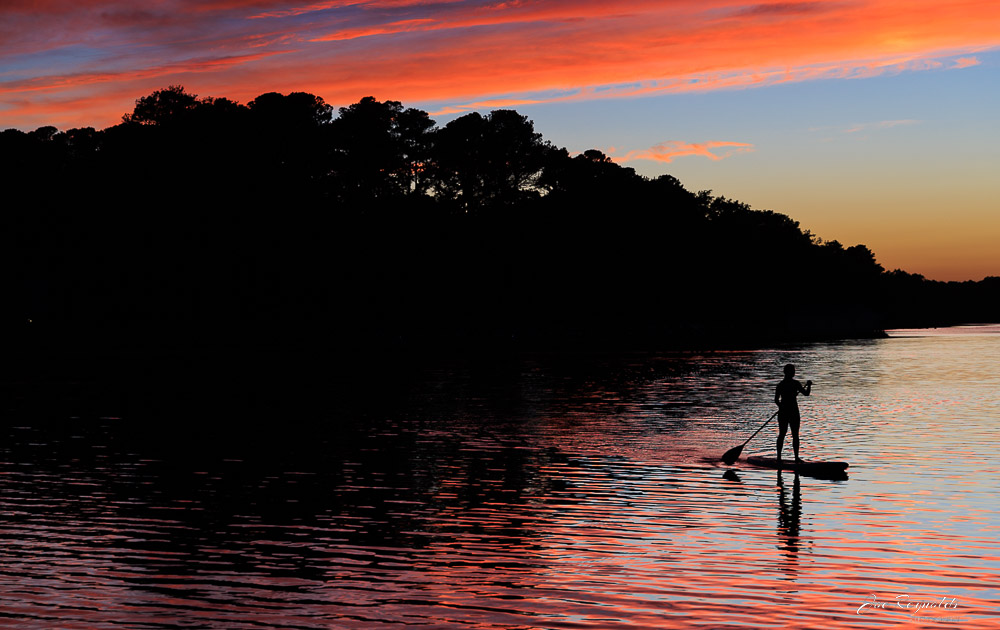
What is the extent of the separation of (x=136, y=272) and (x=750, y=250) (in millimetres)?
110631

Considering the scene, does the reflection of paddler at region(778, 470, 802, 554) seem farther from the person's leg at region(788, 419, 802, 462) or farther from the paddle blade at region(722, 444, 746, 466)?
the paddle blade at region(722, 444, 746, 466)

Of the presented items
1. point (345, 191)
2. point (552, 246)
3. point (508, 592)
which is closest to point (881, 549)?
point (508, 592)

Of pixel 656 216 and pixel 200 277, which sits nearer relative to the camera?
pixel 200 277

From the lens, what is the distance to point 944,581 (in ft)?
46.4

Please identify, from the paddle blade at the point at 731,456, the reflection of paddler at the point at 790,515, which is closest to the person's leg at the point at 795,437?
the paddle blade at the point at 731,456

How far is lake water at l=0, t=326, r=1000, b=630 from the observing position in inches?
509

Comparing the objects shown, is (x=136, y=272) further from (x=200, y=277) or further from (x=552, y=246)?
(x=552, y=246)

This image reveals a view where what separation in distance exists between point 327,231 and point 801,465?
114166 millimetres

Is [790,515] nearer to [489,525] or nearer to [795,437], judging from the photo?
[489,525]

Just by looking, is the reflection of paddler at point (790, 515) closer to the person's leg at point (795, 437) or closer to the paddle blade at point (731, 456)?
the person's leg at point (795, 437)

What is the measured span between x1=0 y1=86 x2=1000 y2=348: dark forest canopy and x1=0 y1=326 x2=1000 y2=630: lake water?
295ft

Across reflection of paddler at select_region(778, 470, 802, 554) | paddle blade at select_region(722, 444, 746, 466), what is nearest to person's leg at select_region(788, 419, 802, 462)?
paddle blade at select_region(722, 444, 746, 466)

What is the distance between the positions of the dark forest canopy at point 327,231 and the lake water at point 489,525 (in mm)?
90032

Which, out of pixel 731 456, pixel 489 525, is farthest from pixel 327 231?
pixel 489 525
